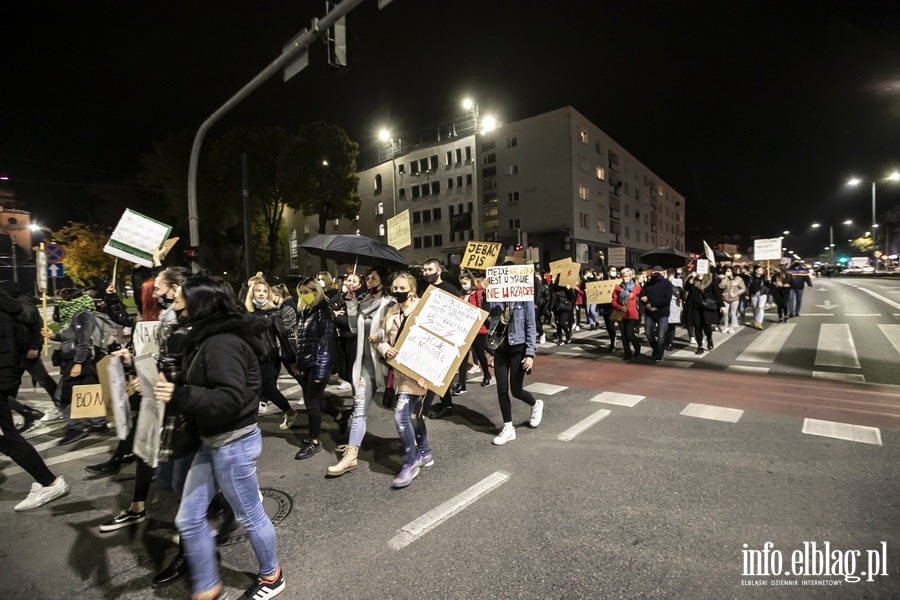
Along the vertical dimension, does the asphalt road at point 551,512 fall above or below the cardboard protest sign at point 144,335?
below

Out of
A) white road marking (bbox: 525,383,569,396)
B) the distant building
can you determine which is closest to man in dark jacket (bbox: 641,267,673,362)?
white road marking (bbox: 525,383,569,396)

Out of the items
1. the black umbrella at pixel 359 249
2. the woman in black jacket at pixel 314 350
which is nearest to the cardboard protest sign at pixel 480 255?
the black umbrella at pixel 359 249

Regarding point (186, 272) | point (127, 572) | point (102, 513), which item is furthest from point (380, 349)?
point (102, 513)

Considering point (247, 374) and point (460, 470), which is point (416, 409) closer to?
point (460, 470)

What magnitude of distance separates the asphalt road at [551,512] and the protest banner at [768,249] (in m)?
16.5

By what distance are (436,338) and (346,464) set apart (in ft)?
5.12

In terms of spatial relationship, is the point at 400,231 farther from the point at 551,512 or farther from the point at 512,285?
the point at 551,512

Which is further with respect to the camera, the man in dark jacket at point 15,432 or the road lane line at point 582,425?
the road lane line at point 582,425

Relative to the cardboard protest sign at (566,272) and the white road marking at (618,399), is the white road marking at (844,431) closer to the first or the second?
the white road marking at (618,399)

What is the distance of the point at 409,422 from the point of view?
154 inches

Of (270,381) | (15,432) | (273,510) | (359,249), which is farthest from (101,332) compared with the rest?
(273,510)

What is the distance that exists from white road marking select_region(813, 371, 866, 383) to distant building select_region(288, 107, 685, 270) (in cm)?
2741

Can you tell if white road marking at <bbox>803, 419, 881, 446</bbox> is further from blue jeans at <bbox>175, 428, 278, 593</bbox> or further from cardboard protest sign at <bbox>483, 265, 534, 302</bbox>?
blue jeans at <bbox>175, 428, 278, 593</bbox>

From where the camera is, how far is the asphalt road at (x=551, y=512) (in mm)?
2602
